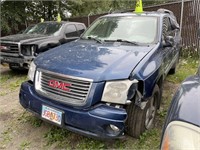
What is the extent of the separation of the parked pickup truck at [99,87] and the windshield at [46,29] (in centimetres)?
401

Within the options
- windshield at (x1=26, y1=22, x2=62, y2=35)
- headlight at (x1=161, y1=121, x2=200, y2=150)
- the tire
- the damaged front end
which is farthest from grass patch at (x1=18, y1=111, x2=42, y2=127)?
windshield at (x1=26, y1=22, x2=62, y2=35)

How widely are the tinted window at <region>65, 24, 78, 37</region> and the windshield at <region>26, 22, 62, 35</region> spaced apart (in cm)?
30

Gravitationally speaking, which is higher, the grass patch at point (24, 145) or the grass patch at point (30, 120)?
the grass patch at point (30, 120)

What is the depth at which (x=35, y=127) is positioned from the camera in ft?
12.0

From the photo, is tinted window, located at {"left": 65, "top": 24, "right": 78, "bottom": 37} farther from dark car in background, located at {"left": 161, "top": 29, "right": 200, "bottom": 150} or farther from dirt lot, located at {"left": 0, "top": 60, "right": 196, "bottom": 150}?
dark car in background, located at {"left": 161, "top": 29, "right": 200, "bottom": 150}

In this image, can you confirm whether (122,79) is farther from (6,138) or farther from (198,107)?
(6,138)

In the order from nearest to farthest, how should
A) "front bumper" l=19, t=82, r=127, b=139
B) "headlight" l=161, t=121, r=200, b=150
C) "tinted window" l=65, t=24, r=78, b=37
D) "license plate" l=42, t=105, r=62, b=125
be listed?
"headlight" l=161, t=121, r=200, b=150, "front bumper" l=19, t=82, r=127, b=139, "license plate" l=42, t=105, r=62, b=125, "tinted window" l=65, t=24, r=78, b=37

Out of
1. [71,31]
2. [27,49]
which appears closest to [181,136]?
[27,49]

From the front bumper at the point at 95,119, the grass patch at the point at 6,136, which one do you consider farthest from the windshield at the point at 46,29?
the front bumper at the point at 95,119

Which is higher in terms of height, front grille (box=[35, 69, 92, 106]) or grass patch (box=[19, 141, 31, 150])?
front grille (box=[35, 69, 92, 106])

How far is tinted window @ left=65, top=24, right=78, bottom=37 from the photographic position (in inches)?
312

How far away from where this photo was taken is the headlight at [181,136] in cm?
138

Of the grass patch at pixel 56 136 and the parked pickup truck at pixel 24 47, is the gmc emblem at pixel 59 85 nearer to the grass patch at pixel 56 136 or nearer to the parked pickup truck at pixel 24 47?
the grass patch at pixel 56 136

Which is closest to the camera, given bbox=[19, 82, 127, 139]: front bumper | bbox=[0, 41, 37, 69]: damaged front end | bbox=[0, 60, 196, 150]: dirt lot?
bbox=[19, 82, 127, 139]: front bumper
